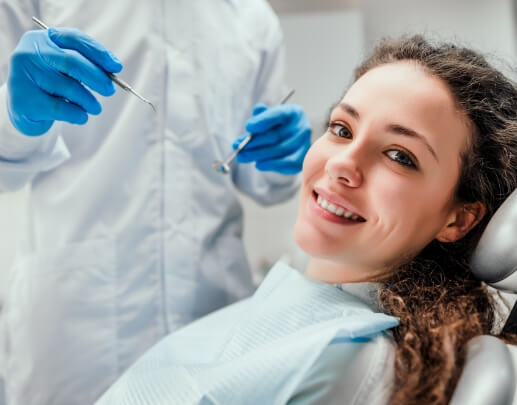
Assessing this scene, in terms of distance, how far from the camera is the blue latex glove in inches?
40.4

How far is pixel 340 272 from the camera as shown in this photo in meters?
1.16

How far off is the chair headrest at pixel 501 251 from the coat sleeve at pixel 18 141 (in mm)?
920

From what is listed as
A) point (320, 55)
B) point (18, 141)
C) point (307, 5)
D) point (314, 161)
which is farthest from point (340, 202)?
point (307, 5)

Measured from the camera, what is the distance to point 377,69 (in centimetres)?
120

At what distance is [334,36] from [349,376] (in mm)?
2180

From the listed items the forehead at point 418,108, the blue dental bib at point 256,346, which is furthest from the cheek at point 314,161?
the blue dental bib at point 256,346

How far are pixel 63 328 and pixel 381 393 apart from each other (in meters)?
0.78

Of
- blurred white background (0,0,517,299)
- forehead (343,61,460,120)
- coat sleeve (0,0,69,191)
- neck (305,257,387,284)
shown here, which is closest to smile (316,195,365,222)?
neck (305,257,387,284)

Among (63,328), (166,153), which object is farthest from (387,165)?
(63,328)

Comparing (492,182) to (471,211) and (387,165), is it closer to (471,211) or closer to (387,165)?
(471,211)

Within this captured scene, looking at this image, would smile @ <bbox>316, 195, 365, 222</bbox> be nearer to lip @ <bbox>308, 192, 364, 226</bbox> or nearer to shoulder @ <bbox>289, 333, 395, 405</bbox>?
lip @ <bbox>308, 192, 364, 226</bbox>

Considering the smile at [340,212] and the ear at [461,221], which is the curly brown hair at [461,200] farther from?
the smile at [340,212]

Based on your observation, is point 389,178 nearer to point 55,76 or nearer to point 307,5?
point 55,76

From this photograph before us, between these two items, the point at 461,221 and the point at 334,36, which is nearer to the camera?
the point at 461,221
